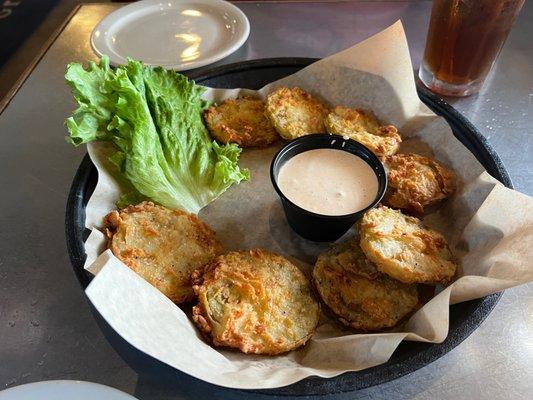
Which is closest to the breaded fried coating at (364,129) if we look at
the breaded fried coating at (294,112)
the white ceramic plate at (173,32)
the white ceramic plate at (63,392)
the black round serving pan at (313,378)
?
the breaded fried coating at (294,112)

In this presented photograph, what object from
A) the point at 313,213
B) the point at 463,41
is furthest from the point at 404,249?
the point at 463,41

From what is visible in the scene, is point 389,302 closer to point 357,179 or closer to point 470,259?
point 470,259

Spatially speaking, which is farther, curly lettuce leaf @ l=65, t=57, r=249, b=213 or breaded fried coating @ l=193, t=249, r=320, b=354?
curly lettuce leaf @ l=65, t=57, r=249, b=213

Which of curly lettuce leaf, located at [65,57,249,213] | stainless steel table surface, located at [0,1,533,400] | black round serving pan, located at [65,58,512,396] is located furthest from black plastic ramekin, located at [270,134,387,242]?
stainless steel table surface, located at [0,1,533,400]

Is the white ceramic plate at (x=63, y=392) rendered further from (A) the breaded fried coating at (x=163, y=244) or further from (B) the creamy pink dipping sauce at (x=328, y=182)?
(B) the creamy pink dipping sauce at (x=328, y=182)

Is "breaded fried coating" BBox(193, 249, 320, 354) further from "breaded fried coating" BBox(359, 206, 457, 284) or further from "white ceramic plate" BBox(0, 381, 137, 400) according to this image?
"white ceramic plate" BBox(0, 381, 137, 400)

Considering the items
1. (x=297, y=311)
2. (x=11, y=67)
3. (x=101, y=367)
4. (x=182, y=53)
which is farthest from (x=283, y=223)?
(x=11, y=67)
